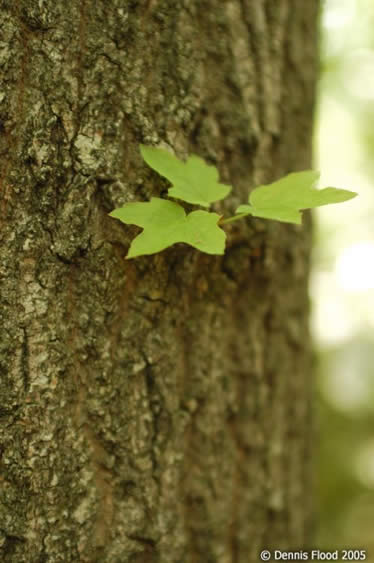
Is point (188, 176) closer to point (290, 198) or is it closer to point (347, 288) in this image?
point (290, 198)

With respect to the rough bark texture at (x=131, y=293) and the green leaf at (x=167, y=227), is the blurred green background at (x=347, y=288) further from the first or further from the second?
the green leaf at (x=167, y=227)

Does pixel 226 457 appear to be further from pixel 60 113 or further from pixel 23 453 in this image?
pixel 60 113

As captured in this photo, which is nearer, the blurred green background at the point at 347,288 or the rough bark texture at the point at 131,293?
the rough bark texture at the point at 131,293

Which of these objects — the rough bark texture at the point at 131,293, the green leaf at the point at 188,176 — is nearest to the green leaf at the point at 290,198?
the green leaf at the point at 188,176

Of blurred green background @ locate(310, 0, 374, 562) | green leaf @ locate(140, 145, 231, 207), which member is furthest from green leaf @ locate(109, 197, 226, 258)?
blurred green background @ locate(310, 0, 374, 562)

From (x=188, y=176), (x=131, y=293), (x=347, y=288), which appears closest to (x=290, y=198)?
(x=188, y=176)

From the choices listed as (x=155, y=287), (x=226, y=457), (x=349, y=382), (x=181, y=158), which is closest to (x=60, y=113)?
(x=181, y=158)
